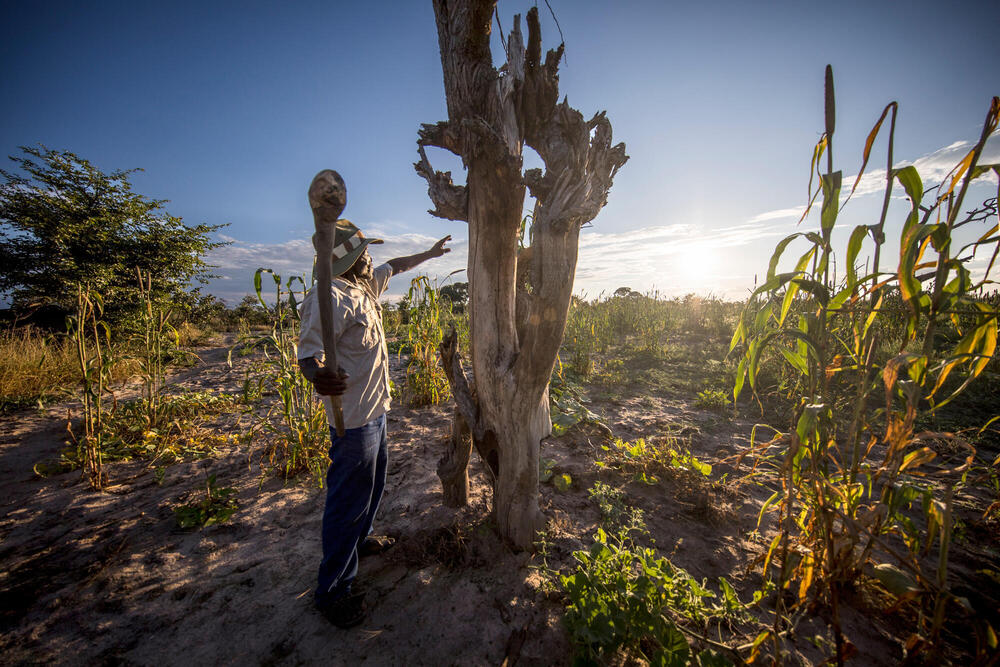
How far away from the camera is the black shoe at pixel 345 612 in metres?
1.61

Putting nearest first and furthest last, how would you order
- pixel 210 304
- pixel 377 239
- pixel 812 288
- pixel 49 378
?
pixel 812 288
pixel 377 239
pixel 49 378
pixel 210 304

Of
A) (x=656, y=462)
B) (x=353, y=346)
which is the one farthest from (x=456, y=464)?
(x=656, y=462)

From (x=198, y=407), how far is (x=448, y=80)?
4.74 metres

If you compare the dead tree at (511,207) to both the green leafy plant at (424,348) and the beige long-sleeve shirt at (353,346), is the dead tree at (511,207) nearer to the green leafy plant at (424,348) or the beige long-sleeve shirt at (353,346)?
the beige long-sleeve shirt at (353,346)

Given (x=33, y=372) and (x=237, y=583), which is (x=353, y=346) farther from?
(x=33, y=372)

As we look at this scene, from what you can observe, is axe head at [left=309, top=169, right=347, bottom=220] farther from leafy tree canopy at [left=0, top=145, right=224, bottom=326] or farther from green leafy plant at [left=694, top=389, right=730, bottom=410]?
leafy tree canopy at [left=0, top=145, right=224, bottom=326]

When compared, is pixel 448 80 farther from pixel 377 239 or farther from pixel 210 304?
pixel 210 304

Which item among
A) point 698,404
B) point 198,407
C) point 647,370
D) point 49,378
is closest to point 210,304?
point 49,378

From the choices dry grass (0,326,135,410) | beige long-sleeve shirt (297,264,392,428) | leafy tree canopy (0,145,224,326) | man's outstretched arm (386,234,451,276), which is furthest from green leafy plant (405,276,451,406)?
leafy tree canopy (0,145,224,326)

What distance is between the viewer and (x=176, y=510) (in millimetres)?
2285

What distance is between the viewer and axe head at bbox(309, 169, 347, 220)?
1308 millimetres

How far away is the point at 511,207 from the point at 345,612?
220 cm

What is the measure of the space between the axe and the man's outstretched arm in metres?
0.90

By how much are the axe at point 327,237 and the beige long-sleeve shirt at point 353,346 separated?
83mm
